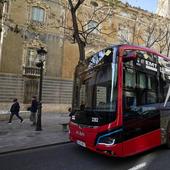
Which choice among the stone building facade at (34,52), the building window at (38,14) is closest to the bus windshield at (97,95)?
the stone building facade at (34,52)

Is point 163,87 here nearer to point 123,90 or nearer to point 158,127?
point 158,127

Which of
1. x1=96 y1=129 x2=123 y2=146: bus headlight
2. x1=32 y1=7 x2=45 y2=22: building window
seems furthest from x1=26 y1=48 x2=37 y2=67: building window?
x1=96 y1=129 x2=123 y2=146: bus headlight

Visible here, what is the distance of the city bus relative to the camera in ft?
28.3

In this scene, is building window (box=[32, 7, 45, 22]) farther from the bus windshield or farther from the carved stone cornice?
the bus windshield

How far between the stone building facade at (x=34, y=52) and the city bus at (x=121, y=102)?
21500 millimetres

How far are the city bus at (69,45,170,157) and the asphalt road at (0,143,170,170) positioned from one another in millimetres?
351

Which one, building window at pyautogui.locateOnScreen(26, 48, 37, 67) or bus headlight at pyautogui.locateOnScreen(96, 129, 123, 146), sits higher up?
building window at pyautogui.locateOnScreen(26, 48, 37, 67)

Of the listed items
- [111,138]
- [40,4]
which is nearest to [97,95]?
[111,138]

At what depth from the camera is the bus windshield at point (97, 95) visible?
870 centimetres

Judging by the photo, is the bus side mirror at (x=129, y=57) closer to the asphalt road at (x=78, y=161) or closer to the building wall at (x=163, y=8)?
the asphalt road at (x=78, y=161)

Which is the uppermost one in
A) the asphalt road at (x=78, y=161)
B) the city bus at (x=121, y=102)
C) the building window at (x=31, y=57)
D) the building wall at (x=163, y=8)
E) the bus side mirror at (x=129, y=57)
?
the building wall at (x=163, y=8)

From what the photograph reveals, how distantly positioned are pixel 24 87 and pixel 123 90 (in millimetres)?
25076

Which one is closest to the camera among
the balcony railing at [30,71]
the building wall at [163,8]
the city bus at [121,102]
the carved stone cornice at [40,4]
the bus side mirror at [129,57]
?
the city bus at [121,102]

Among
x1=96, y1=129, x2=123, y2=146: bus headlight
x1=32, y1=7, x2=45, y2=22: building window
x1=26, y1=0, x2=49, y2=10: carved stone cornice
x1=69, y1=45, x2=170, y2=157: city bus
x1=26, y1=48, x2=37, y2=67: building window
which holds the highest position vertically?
x1=26, y1=0, x2=49, y2=10: carved stone cornice
